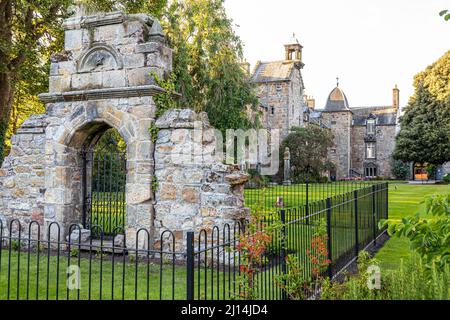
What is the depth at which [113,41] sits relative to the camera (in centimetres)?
929

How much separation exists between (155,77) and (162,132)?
3.65ft

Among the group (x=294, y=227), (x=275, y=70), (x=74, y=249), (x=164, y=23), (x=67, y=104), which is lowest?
(x=74, y=249)

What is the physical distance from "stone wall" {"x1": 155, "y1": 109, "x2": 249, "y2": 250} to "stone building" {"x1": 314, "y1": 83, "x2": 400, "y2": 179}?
48.7 metres

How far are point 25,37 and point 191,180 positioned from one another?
1301cm

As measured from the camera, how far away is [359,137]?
188 ft

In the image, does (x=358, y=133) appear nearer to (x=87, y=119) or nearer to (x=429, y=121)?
(x=429, y=121)

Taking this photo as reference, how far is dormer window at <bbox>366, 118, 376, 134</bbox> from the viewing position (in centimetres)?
5672

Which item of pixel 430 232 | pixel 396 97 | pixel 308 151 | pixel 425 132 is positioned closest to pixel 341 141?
pixel 396 97

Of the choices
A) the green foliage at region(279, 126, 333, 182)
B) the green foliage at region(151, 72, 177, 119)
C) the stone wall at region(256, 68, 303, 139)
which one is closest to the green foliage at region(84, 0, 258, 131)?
the green foliage at region(151, 72, 177, 119)

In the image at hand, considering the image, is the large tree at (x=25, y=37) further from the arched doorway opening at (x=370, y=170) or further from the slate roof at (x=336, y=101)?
the arched doorway opening at (x=370, y=170)

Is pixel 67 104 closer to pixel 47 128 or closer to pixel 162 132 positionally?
pixel 47 128

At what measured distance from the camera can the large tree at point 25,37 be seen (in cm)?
1666

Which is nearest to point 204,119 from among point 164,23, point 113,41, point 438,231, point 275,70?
point 113,41
